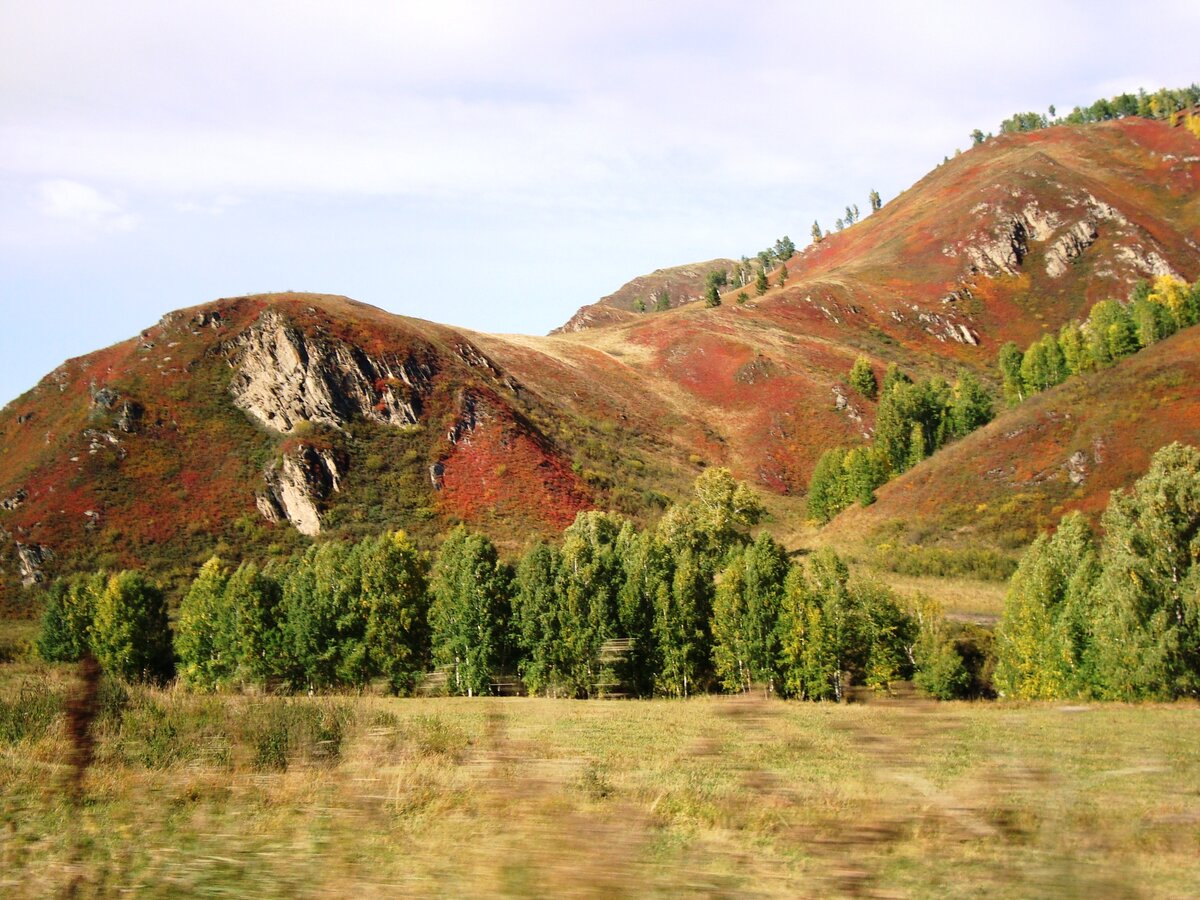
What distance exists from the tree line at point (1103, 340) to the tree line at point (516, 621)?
7339 centimetres

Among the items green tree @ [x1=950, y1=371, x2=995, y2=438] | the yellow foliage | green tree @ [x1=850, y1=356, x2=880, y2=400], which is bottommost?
green tree @ [x1=950, y1=371, x2=995, y2=438]

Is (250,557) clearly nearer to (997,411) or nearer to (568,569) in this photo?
(568,569)

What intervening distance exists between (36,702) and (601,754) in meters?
6.68

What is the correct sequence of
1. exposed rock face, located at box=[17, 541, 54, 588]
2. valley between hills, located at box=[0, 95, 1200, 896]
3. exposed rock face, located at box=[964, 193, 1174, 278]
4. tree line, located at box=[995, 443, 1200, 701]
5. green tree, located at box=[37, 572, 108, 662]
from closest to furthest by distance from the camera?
valley between hills, located at box=[0, 95, 1200, 896] < tree line, located at box=[995, 443, 1200, 701] < green tree, located at box=[37, 572, 108, 662] < exposed rock face, located at box=[17, 541, 54, 588] < exposed rock face, located at box=[964, 193, 1174, 278]

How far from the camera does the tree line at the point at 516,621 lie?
40.0m

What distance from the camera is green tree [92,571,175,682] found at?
4847 centimetres

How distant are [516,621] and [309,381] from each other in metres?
54.4

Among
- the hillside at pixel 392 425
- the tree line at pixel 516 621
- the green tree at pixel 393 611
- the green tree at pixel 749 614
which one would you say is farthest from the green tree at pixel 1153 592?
the hillside at pixel 392 425

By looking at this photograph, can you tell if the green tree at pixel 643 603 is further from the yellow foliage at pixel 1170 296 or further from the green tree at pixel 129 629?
the yellow foliage at pixel 1170 296

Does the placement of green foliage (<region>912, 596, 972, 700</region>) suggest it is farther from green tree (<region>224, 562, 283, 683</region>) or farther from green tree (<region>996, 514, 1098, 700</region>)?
green tree (<region>224, 562, 283, 683</region>)

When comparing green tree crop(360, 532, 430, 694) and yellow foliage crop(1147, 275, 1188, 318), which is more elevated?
yellow foliage crop(1147, 275, 1188, 318)

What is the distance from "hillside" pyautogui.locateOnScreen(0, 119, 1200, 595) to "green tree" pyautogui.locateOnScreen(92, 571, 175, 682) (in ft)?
67.0

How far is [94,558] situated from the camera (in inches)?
2719

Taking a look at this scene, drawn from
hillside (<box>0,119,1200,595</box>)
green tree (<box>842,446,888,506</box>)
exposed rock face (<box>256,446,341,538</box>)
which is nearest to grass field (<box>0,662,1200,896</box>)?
hillside (<box>0,119,1200,595</box>)
